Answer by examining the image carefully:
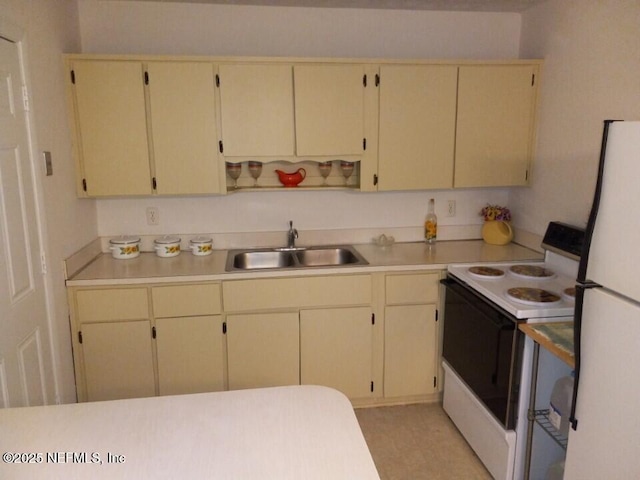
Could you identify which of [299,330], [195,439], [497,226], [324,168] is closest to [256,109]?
[324,168]

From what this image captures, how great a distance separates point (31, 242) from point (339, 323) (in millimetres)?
1596

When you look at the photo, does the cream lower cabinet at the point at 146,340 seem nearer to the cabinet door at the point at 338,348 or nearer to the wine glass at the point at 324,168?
the cabinet door at the point at 338,348

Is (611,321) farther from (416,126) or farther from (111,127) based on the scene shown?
(111,127)

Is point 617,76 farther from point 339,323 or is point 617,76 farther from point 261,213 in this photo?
point 261,213

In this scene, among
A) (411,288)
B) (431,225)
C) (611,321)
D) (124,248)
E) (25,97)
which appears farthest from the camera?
(431,225)

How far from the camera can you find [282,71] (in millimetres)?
2701

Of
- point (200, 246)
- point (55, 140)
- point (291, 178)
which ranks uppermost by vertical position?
point (55, 140)

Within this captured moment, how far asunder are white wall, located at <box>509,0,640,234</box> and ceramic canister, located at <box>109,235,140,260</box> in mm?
2508

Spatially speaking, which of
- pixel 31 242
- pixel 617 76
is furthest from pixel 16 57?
pixel 617 76

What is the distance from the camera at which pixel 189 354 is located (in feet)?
8.62

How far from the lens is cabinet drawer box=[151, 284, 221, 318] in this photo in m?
2.54

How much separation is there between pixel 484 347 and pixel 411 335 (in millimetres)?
565

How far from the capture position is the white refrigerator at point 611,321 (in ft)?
4.07

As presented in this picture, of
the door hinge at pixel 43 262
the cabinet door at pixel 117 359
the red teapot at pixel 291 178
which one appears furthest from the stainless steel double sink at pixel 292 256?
the door hinge at pixel 43 262
